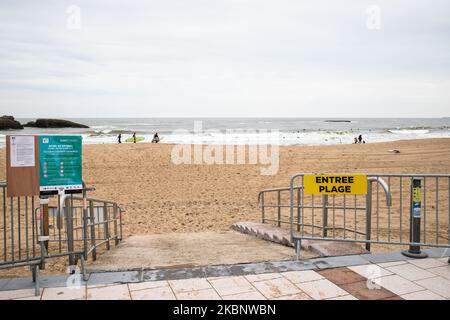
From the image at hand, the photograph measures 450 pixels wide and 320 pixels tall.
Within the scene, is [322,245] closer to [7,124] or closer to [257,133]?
[257,133]

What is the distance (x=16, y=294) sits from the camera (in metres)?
4.41

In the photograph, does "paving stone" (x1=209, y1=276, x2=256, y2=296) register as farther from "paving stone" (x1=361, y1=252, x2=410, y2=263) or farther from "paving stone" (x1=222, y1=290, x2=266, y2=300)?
"paving stone" (x1=361, y1=252, x2=410, y2=263)

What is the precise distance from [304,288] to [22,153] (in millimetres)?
3791

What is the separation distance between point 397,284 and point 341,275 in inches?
25.7

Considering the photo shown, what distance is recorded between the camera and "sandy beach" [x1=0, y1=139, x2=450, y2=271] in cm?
1147

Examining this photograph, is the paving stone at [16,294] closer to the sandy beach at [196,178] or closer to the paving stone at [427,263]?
the paving stone at [427,263]

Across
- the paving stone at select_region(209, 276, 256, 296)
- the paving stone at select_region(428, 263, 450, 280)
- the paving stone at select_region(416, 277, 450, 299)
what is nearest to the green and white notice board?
the paving stone at select_region(209, 276, 256, 296)

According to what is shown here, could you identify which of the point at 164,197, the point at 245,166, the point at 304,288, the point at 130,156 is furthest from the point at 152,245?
the point at 130,156

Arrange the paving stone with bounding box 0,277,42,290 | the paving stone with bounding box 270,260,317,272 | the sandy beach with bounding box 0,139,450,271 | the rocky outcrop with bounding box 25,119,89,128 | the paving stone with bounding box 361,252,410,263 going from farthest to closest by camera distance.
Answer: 1. the rocky outcrop with bounding box 25,119,89,128
2. the sandy beach with bounding box 0,139,450,271
3. the paving stone with bounding box 361,252,410,263
4. the paving stone with bounding box 270,260,317,272
5. the paving stone with bounding box 0,277,42,290

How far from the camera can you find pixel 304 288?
4508 millimetres

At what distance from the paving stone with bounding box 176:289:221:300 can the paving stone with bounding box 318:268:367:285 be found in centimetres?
149

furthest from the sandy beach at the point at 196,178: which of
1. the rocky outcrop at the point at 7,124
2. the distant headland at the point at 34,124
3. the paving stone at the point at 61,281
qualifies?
the distant headland at the point at 34,124

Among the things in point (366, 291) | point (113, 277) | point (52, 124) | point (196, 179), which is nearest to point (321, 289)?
point (366, 291)
